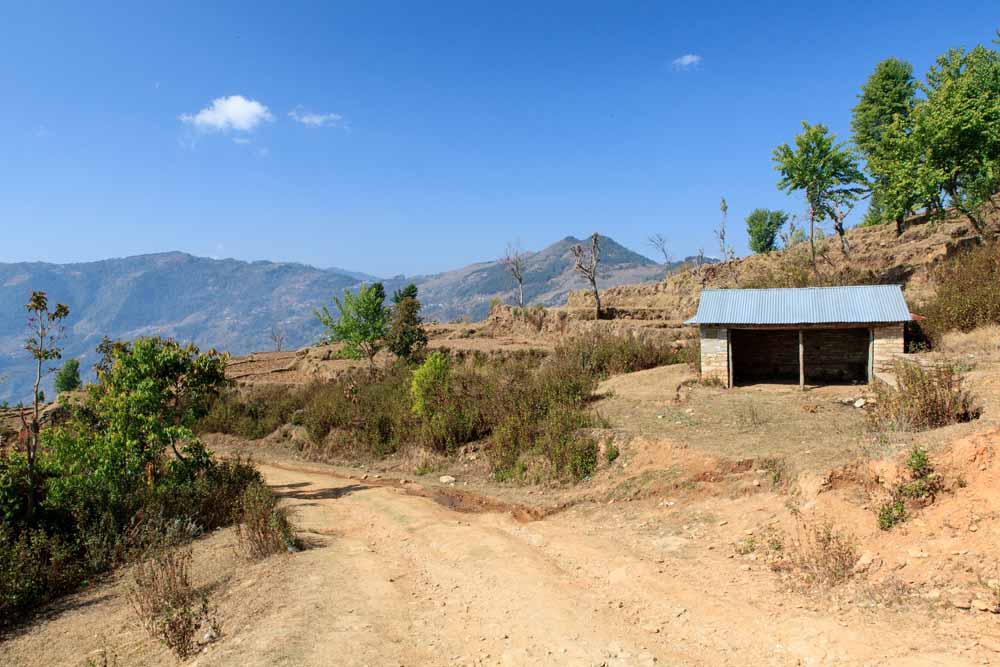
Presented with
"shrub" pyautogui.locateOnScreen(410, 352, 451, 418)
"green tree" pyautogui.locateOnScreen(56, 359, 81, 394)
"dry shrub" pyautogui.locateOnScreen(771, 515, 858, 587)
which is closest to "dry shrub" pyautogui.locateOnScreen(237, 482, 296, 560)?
"dry shrub" pyautogui.locateOnScreen(771, 515, 858, 587)

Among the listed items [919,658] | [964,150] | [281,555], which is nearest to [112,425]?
[281,555]

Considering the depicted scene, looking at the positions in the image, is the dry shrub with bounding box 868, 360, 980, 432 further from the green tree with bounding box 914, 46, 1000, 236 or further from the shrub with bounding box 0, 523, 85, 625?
the green tree with bounding box 914, 46, 1000, 236

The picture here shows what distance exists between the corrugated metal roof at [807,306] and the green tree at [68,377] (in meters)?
44.5

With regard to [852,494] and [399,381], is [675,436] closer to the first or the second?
[852,494]

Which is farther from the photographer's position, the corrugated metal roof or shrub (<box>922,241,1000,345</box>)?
shrub (<box>922,241,1000,345</box>)

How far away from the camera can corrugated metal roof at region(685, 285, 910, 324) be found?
14.7 meters

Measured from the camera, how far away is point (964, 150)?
2086cm

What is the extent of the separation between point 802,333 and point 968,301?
5.30 metres

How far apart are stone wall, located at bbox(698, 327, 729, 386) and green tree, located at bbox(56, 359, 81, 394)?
4398 cm

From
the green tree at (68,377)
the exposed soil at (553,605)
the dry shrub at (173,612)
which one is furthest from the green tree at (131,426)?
the green tree at (68,377)

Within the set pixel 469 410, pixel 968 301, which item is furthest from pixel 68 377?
pixel 968 301

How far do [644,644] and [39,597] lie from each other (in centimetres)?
784

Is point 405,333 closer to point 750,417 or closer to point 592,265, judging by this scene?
point 592,265

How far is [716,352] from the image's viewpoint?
53.1ft
